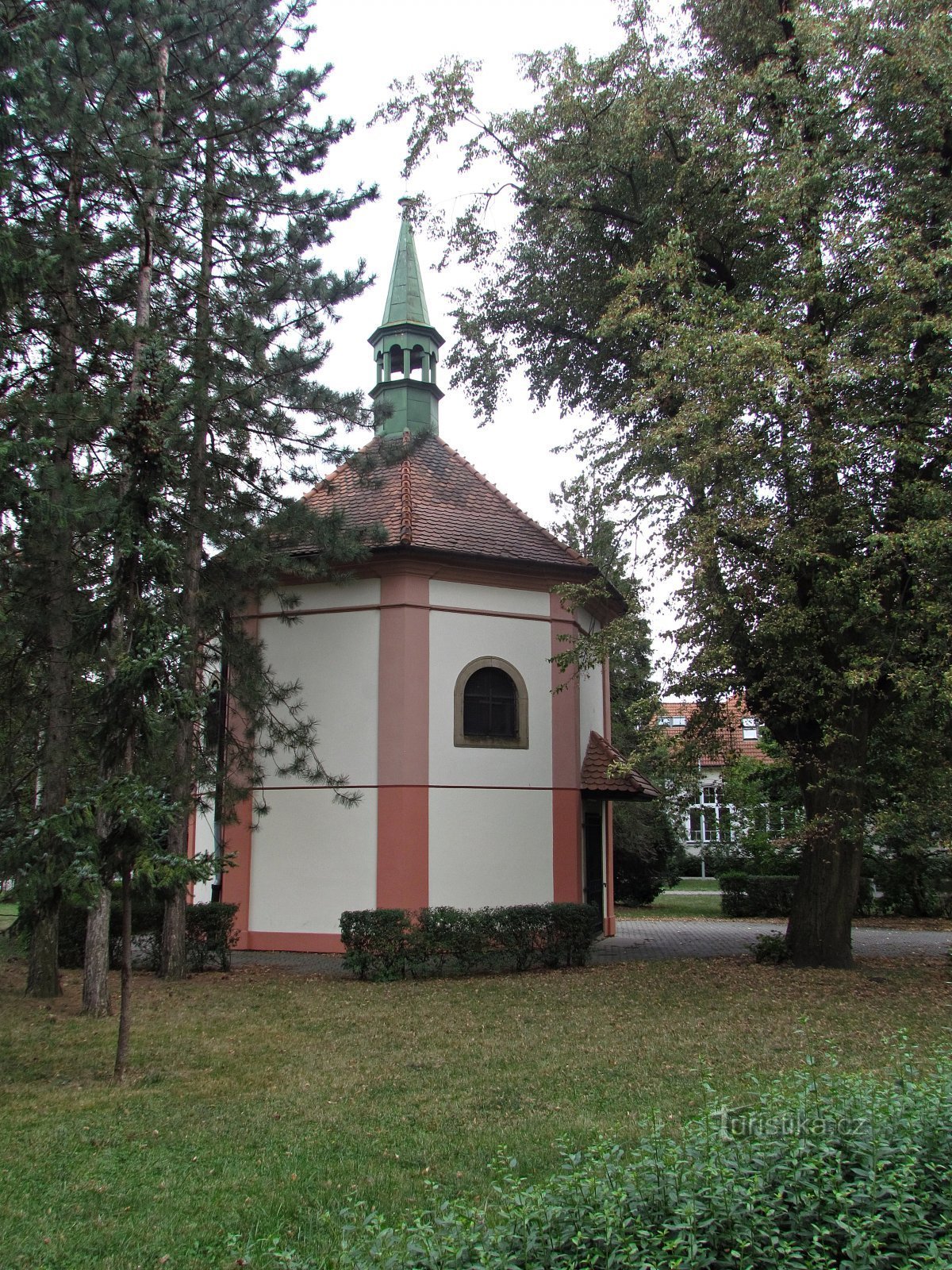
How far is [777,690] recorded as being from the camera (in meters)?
12.1

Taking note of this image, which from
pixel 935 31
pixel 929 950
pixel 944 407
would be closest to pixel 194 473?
pixel 944 407

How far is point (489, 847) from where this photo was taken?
15.5 meters

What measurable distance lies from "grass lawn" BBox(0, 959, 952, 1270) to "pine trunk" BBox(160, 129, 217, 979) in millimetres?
720

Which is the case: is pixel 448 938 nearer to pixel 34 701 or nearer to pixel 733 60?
pixel 34 701

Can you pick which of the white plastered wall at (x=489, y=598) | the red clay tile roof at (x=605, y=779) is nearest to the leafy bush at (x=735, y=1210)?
the white plastered wall at (x=489, y=598)

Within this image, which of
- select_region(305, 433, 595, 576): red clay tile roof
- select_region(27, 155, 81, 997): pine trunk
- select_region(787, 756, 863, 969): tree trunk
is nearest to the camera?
select_region(27, 155, 81, 997): pine trunk

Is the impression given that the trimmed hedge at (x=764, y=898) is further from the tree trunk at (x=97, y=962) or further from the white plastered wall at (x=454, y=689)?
the tree trunk at (x=97, y=962)

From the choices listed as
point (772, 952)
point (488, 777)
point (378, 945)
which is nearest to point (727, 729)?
point (772, 952)

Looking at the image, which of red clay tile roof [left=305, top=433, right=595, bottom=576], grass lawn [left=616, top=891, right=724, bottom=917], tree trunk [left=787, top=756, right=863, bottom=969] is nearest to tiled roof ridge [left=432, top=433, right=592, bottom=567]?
red clay tile roof [left=305, top=433, right=595, bottom=576]

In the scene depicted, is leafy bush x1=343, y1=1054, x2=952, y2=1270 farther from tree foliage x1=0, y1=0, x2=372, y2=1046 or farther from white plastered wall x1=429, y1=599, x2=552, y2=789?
white plastered wall x1=429, y1=599, x2=552, y2=789

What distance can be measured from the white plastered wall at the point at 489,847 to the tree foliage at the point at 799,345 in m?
4.16

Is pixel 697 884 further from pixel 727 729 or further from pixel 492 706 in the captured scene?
pixel 727 729

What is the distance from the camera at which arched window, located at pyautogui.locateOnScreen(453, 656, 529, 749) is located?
15.8 m

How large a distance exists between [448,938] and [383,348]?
12253 millimetres
